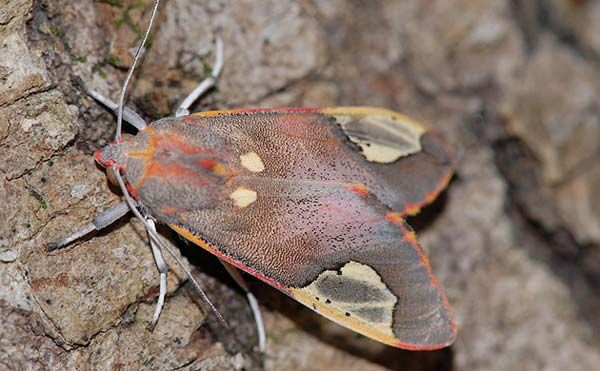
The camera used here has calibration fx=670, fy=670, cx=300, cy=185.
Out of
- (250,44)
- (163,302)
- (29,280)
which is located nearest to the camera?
(29,280)

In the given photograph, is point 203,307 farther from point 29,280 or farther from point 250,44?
point 250,44

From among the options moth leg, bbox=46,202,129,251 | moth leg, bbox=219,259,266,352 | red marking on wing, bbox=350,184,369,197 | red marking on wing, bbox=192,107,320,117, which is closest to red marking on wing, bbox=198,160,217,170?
red marking on wing, bbox=192,107,320,117

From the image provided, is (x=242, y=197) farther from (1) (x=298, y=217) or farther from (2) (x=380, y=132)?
(2) (x=380, y=132)

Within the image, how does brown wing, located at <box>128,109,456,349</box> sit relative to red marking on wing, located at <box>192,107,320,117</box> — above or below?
below

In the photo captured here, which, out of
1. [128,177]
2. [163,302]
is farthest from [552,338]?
[128,177]

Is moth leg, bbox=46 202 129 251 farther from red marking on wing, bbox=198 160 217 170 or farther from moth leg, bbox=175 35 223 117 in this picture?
moth leg, bbox=175 35 223 117

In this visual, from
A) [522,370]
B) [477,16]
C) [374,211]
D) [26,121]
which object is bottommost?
[522,370]
